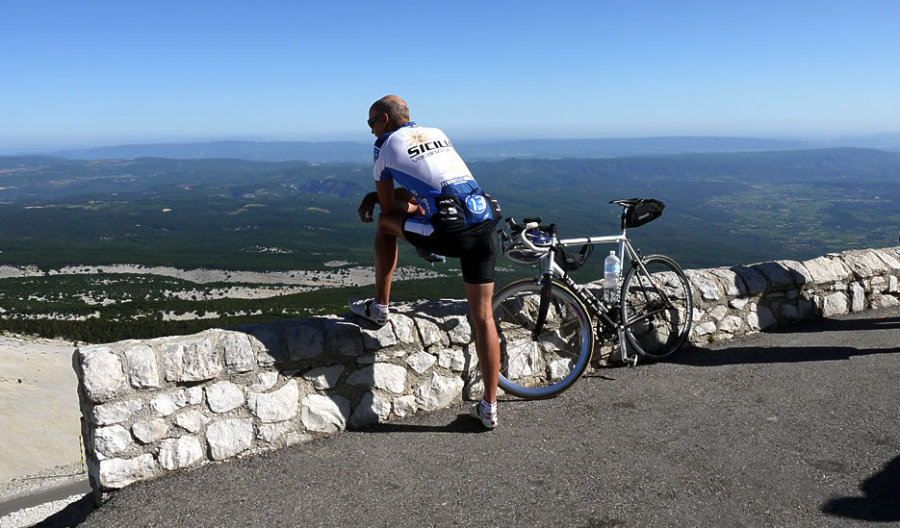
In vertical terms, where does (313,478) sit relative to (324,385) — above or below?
below

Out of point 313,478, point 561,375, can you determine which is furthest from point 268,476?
point 561,375

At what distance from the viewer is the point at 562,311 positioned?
5.05 metres

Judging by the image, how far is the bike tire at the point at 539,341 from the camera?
188 inches

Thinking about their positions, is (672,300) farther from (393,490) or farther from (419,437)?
(393,490)

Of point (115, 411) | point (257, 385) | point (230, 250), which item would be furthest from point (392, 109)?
point (230, 250)

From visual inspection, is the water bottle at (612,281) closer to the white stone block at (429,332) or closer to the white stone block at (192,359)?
the white stone block at (429,332)

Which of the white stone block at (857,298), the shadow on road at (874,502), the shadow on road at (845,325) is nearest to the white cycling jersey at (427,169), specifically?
the shadow on road at (874,502)

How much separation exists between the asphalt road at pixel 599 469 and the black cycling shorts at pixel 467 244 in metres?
1.15

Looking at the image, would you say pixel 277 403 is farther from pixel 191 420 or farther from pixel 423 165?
pixel 423 165

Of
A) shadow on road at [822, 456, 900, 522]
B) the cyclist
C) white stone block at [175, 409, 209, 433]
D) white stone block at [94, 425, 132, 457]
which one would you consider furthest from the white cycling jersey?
shadow on road at [822, 456, 900, 522]

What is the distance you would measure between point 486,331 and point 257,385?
1.52 m

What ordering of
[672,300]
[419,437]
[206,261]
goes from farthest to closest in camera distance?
[206,261], [672,300], [419,437]

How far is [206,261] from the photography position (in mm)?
129125

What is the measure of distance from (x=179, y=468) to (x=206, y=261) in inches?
5309
